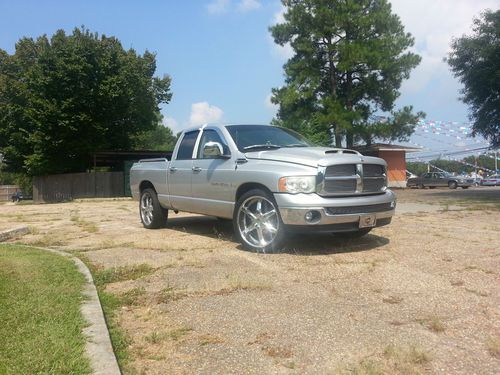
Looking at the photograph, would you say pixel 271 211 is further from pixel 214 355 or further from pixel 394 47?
pixel 394 47

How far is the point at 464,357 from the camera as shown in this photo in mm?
2980

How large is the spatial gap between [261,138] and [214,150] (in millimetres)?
749

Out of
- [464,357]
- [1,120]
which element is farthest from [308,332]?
[1,120]

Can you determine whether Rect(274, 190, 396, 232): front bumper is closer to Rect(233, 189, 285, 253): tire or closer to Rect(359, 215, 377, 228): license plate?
Rect(359, 215, 377, 228): license plate

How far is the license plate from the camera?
20.1 ft

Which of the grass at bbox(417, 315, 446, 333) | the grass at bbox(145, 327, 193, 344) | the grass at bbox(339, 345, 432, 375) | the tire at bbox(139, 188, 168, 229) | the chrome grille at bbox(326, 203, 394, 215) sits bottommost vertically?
the grass at bbox(145, 327, 193, 344)

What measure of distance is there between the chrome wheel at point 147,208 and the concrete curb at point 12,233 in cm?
220

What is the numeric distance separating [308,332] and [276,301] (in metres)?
0.75

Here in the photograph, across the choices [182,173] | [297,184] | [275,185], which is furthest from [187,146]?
[297,184]

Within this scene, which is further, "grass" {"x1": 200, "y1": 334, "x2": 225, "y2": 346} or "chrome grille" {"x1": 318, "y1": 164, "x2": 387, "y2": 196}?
"chrome grille" {"x1": 318, "y1": 164, "x2": 387, "y2": 196}

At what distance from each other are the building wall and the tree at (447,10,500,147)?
17704mm

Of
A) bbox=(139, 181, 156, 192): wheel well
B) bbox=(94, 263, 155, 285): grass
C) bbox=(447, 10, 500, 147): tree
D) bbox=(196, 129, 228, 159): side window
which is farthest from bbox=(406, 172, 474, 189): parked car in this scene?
bbox=(94, 263, 155, 285): grass

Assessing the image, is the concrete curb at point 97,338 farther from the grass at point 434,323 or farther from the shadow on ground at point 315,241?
the shadow on ground at point 315,241

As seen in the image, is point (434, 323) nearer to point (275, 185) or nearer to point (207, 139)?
point (275, 185)
